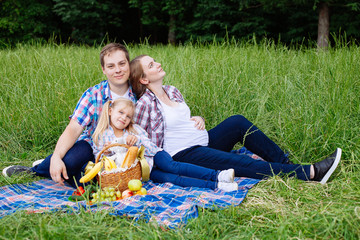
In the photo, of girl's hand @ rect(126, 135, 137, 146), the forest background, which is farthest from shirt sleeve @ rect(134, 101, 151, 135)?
the forest background

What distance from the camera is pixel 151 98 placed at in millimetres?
3178

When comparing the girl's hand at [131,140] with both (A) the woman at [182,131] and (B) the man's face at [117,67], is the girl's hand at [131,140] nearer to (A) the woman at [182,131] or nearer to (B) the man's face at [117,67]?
(A) the woman at [182,131]

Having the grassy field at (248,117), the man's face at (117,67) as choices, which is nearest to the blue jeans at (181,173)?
the grassy field at (248,117)

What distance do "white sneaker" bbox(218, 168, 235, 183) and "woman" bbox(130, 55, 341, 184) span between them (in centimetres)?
21

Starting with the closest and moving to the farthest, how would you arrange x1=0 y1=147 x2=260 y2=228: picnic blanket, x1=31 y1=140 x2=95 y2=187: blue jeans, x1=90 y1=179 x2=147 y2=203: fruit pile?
x1=0 y1=147 x2=260 y2=228: picnic blanket
x1=90 y1=179 x2=147 y2=203: fruit pile
x1=31 y1=140 x2=95 y2=187: blue jeans

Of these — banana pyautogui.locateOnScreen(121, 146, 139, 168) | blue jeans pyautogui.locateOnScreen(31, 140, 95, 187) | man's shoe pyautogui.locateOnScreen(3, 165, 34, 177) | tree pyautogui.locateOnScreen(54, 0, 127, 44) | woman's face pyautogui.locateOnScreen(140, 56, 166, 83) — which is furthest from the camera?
tree pyautogui.locateOnScreen(54, 0, 127, 44)

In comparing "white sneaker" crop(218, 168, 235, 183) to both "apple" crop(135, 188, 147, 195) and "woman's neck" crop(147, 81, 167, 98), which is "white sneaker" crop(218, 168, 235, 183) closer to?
"apple" crop(135, 188, 147, 195)

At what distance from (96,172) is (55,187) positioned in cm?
66

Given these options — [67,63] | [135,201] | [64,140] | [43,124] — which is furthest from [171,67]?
[135,201]

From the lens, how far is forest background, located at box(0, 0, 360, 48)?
9.47m

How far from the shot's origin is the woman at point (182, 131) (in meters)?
3.07

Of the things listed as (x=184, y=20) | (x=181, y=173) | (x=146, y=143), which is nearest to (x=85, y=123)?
(x=146, y=143)

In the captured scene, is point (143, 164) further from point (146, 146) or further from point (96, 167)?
point (96, 167)

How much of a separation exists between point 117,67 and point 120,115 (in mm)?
415
